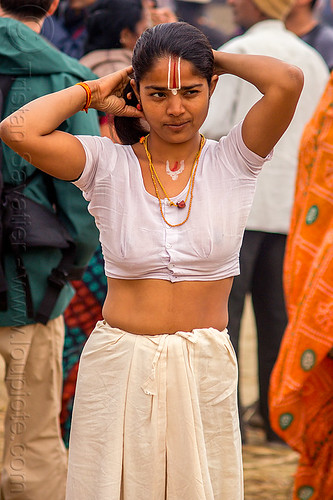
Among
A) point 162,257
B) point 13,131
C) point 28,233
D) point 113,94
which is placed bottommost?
point 28,233

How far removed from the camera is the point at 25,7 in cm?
328

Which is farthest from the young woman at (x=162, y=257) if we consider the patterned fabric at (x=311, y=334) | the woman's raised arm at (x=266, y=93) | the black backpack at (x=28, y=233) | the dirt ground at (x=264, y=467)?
the dirt ground at (x=264, y=467)

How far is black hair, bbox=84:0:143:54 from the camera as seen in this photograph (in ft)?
13.5

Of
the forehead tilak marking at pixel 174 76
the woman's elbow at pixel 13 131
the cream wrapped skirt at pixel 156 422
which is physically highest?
the forehead tilak marking at pixel 174 76

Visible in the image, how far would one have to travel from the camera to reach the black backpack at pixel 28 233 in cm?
313

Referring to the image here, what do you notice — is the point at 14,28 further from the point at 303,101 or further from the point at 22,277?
the point at 303,101

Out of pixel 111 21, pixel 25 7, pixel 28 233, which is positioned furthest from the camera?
pixel 111 21

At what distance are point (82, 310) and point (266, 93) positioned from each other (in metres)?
1.88

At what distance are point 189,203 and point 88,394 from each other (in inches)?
25.4

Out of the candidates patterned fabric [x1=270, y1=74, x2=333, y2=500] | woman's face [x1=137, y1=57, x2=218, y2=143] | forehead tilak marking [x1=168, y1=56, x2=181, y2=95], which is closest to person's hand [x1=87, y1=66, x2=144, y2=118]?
woman's face [x1=137, y1=57, x2=218, y2=143]

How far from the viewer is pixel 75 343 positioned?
4035 mm

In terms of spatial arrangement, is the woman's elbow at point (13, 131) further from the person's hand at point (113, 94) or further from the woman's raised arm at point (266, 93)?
the woman's raised arm at point (266, 93)

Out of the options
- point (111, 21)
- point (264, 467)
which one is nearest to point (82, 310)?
point (264, 467)

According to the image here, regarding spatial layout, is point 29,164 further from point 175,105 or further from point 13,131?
Answer: point 175,105
